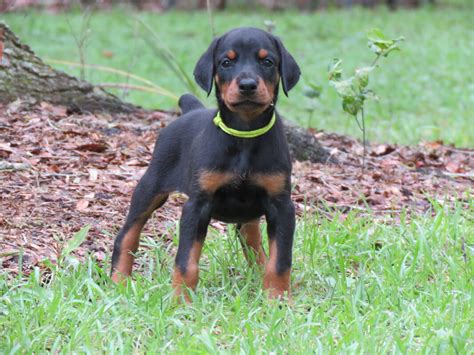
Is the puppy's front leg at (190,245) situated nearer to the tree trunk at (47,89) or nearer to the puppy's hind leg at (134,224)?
the puppy's hind leg at (134,224)

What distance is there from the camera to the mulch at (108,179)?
5391 millimetres

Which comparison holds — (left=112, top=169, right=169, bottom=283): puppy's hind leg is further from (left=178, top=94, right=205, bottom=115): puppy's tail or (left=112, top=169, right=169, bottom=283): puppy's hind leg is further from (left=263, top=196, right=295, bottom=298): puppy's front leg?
(left=263, top=196, right=295, bottom=298): puppy's front leg

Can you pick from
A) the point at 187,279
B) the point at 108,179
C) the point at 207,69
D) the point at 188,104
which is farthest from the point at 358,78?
the point at 187,279

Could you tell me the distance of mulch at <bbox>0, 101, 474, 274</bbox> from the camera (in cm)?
539

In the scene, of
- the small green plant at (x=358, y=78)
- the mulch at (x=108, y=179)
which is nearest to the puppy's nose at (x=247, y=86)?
the mulch at (x=108, y=179)

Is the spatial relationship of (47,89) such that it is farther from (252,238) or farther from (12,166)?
(252,238)

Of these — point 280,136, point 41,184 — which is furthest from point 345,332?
point 41,184

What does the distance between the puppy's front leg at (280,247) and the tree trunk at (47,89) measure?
259cm

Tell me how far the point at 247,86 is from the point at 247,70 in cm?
14

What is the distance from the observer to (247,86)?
418 centimetres

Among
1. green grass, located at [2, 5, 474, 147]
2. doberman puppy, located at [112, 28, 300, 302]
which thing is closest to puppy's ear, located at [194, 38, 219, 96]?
doberman puppy, located at [112, 28, 300, 302]

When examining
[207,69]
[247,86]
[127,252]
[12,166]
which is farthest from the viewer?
[12,166]

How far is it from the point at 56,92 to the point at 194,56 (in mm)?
7750

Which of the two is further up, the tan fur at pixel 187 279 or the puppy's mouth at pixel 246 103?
the puppy's mouth at pixel 246 103
